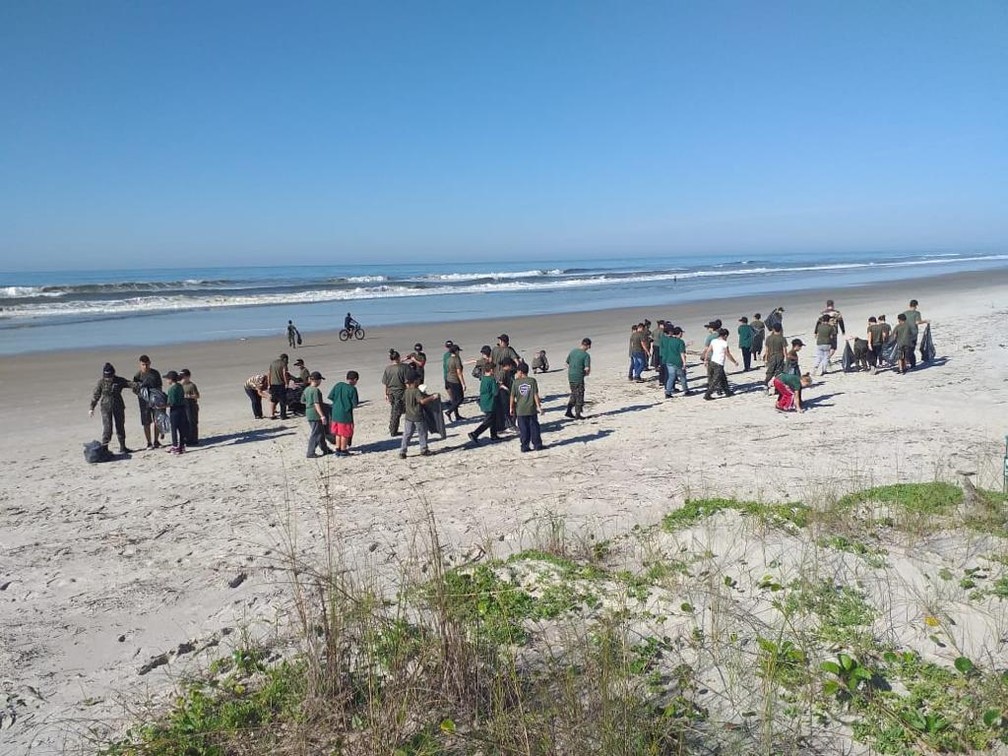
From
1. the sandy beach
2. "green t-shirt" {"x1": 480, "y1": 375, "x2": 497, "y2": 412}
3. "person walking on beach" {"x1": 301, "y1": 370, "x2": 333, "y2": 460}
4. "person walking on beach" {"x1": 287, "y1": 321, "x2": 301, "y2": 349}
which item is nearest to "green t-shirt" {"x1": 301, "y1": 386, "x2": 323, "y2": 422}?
"person walking on beach" {"x1": 301, "y1": 370, "x2": 333, "y2": 460}

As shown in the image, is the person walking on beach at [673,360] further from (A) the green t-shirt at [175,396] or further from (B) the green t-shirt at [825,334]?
(A) the green t-shirt at [175,396]

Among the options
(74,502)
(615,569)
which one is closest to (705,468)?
(615,569)

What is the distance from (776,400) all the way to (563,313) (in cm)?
2508

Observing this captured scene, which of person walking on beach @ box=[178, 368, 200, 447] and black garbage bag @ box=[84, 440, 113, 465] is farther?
person walking on beach @ box=[178, 368, 200, 447]

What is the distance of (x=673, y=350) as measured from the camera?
50.7 ft

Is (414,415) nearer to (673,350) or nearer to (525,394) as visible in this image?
(525,394)

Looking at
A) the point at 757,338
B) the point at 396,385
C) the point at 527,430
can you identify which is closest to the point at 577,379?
the point at 527,430

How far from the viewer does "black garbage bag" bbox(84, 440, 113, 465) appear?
38.7 feet

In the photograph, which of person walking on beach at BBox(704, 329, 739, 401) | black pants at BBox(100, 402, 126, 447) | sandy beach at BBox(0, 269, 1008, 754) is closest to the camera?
sandy beach at BBox(0, 269, 1008, 754)

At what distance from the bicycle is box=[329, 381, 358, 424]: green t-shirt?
56.8ft

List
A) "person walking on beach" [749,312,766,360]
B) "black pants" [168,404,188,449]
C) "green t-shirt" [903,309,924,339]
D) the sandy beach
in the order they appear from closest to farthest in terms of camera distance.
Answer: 1. the sandy beach
2. "black pants" [168,404,188,449]
3. "green t-shirt" [903,309,924,339]
4. "person walking on beach" [749,312,766,360]

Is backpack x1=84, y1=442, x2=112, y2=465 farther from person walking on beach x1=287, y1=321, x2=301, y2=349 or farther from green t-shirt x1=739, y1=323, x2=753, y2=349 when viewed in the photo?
green t-shirt x1=739, y1=323, x2=753, y2=349

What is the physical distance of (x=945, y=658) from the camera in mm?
4719

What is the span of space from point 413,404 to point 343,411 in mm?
1258
